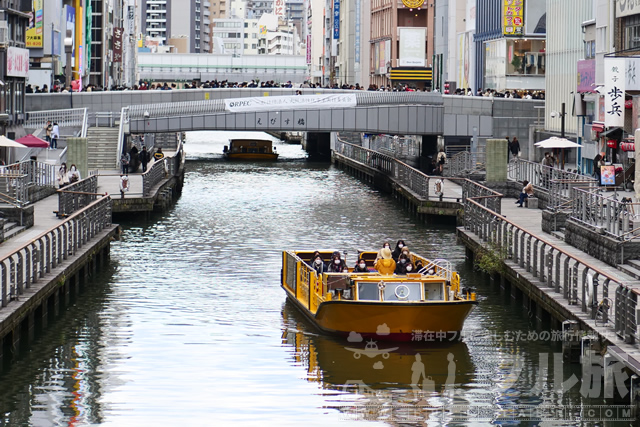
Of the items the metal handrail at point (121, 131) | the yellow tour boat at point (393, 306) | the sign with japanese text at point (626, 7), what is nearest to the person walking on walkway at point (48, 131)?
the metal handrail at point (121, 131)

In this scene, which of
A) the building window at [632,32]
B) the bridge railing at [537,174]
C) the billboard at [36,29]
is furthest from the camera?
the billboard at [36,29]

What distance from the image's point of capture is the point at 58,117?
276 ft

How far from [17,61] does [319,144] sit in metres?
48.1

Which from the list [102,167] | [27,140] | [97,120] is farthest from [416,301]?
[97,120]

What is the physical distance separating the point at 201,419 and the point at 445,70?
123847 mm

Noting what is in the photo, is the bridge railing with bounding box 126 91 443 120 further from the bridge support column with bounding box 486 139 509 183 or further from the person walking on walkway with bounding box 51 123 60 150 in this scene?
the bridge support column with bounding box 486 139 509 183

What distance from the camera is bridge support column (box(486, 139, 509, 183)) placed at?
6359 centimetres

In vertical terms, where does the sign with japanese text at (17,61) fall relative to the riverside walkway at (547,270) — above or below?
above

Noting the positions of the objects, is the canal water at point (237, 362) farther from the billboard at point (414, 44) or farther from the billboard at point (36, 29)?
the billboard at point (414, 44)

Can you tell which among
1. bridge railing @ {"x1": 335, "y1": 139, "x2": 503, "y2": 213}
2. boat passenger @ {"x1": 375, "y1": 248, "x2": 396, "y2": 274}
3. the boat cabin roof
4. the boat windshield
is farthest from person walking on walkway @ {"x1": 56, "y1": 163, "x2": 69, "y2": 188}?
the boat cabin roof

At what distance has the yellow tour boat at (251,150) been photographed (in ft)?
366

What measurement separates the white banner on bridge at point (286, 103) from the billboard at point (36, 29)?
1404 centimetres

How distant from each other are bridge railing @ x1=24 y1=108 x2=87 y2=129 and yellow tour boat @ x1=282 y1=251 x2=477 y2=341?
5516 centimetres

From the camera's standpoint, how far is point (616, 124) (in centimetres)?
6166
